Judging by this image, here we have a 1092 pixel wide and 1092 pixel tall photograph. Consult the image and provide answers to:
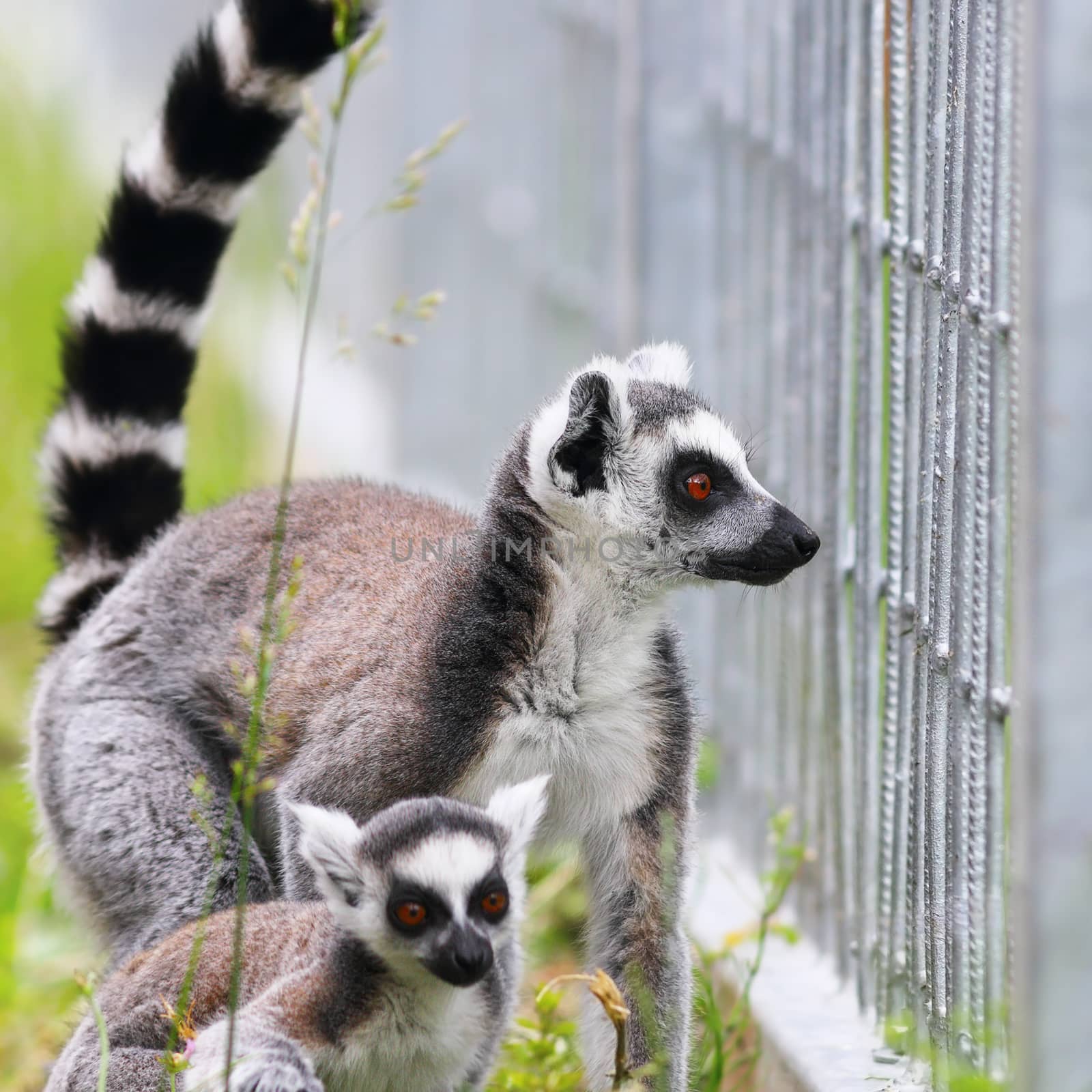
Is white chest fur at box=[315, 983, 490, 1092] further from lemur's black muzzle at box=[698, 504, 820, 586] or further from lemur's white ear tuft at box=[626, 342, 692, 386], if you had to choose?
lemur's white ear tuft at box=[626, 342, 692, 386]

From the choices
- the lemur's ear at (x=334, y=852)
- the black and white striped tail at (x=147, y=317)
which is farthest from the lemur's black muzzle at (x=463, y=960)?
the black and white striped tail at (x=147, y=317)

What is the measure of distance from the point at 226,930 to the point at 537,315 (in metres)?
4.71

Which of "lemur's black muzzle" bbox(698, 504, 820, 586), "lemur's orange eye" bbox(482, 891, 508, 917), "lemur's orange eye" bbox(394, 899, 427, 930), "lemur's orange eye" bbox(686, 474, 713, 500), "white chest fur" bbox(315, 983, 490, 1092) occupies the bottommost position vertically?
"white chest fur" bbox(315, 983, 490, 1092)

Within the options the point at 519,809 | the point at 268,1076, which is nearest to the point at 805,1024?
the point at 519,809

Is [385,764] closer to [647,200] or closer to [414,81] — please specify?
[647,200]

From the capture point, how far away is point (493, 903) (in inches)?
104

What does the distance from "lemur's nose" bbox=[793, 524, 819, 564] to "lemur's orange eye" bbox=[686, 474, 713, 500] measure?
0.25 metres

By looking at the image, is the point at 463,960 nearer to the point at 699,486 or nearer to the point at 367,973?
the point at 367,973

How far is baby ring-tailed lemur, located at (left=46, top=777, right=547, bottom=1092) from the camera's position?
2543 millimetres

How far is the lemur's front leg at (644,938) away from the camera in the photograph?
3076mm

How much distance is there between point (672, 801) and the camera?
10.4ft

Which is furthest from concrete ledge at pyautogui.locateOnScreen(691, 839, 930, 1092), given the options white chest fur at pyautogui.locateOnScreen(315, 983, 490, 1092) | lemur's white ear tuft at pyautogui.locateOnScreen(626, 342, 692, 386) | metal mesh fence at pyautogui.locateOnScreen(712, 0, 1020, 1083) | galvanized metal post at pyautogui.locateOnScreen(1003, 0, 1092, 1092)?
lemur's white ear tuft at pyautogui.locateOnScreen(626, 342, 692, 386)

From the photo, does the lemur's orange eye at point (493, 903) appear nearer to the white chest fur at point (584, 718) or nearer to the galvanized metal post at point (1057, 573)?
the white chest fur at point (584, 718)

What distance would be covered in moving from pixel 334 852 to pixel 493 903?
11.8 inches
